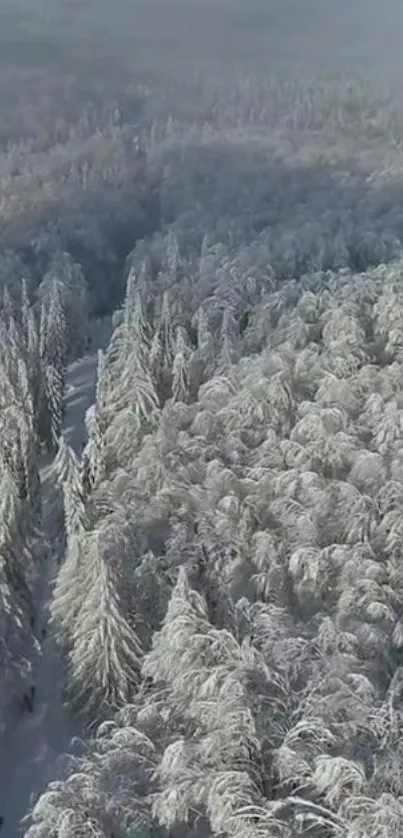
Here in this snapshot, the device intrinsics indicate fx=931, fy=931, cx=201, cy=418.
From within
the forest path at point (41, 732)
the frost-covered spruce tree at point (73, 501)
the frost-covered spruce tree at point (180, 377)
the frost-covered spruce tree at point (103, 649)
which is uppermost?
the frost-covered spruce tree at point (180, 377)

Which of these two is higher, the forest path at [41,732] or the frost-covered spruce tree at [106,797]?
the frost-covered spruce tree at [106,797]

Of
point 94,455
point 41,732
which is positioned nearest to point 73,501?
point 94,455

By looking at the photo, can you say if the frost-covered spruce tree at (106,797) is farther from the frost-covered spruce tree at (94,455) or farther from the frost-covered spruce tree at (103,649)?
the frost-covered spruce tree at (94,455)

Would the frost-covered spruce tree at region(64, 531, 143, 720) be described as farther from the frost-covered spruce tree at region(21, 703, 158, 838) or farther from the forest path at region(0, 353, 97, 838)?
the frost-covered spruce tree at region(21, 703, 158, 838)

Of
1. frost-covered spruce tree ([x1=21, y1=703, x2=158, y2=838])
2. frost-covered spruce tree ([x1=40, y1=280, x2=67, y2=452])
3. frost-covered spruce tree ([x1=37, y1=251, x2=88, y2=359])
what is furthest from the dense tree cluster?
frost-covered spruce tree ([x1=37, y1=251, x2=88, y2=359])

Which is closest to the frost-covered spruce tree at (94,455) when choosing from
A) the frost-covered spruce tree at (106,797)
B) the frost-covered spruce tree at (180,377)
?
the frost-covered spruce tree at (180,377)
